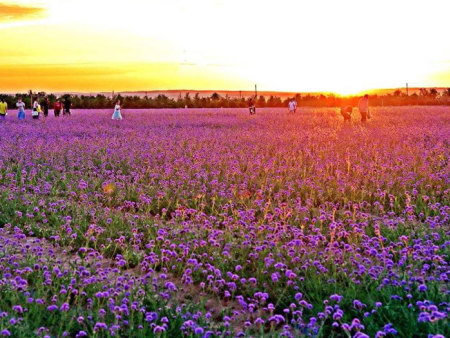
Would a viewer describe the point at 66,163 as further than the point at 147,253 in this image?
Yes

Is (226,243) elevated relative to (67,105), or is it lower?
lower

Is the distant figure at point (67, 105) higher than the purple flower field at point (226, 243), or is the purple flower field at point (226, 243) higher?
the distant figure at point (67, 105)

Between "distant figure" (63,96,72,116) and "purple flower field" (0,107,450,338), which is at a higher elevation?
"distant figure" (63,96,72,116)

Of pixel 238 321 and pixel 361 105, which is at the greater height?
pixel 361 105

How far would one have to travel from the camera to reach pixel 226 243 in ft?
20.2

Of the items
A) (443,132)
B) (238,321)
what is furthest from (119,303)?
(443,132)

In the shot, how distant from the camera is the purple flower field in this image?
4.36 metres

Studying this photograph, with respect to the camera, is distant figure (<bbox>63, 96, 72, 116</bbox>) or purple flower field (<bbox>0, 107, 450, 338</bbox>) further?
distant figure (<bbox>63, 96, 72, 116</bbox>)

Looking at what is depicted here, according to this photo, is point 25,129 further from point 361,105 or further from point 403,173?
point 403,173

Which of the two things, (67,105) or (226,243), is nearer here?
(226,243)

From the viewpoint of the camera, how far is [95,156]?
45.9 feet

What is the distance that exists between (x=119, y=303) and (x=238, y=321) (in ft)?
3.21

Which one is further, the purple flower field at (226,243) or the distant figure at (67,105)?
the distant figure at (67,105)

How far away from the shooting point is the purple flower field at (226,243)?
436cm
